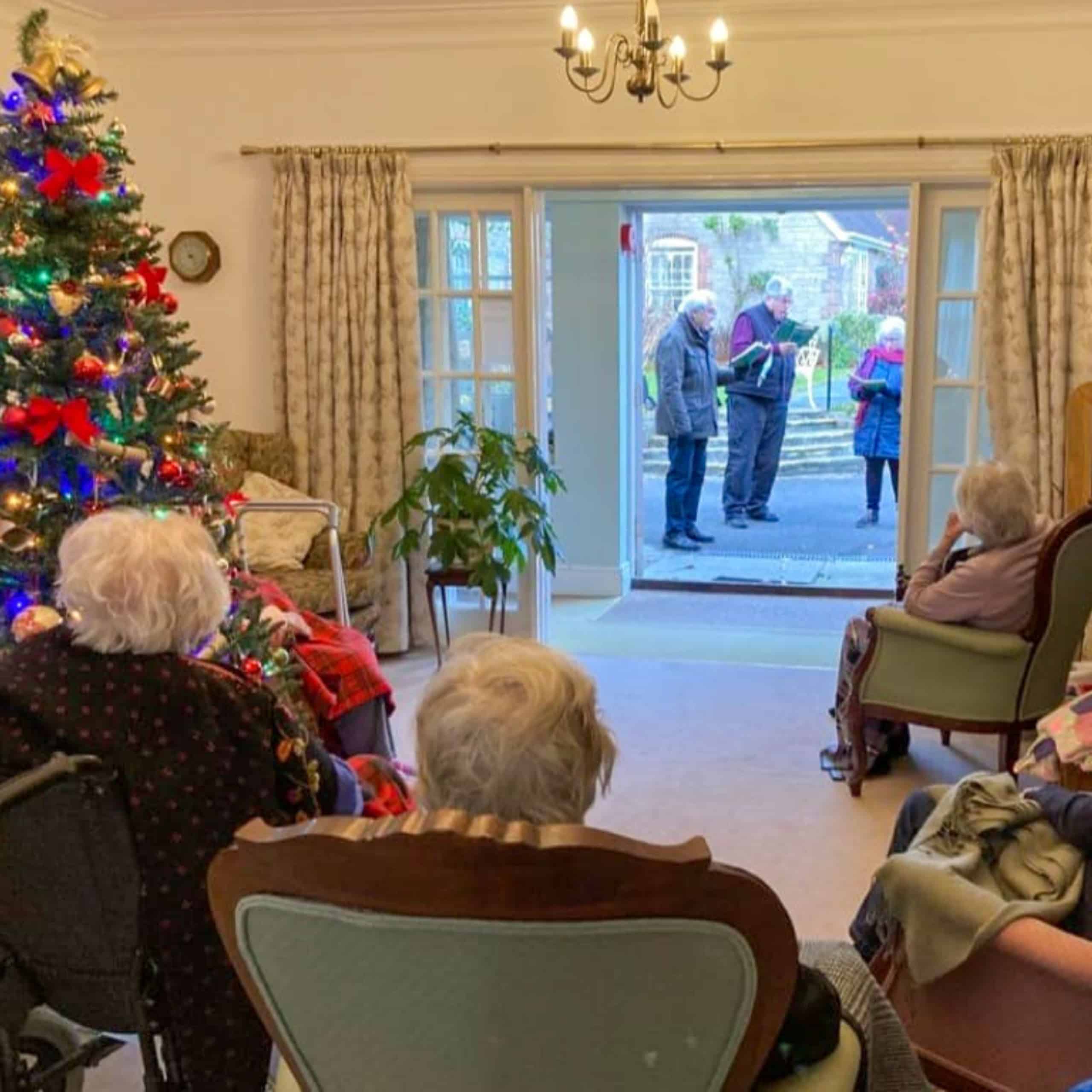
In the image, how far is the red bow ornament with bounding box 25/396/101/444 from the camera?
2.56 metres

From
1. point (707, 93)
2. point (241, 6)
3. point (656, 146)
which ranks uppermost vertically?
point (241, 6)

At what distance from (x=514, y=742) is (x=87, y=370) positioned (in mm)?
1622

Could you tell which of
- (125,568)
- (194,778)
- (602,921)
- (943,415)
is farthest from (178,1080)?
(943,415)

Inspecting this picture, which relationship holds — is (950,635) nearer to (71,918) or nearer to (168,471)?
(168,471)

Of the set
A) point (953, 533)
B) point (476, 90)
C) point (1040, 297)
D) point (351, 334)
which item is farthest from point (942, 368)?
point (351, 334)

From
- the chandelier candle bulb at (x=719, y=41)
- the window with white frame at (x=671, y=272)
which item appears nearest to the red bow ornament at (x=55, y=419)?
the chandelier candle bulb at (x=719, y=41)

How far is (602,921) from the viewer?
1.13m

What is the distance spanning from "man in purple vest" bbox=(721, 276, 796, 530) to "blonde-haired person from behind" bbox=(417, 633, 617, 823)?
685 cm

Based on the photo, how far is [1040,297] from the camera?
4.64 metres

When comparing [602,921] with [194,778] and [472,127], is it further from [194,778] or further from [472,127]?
[472,127]

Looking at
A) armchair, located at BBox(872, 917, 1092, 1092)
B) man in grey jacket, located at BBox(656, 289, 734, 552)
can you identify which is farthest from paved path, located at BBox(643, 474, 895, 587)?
armchair, located at BBox(872, 917, 1092, 1092)

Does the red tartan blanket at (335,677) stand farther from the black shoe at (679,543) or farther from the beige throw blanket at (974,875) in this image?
the black shoe at (679,543)

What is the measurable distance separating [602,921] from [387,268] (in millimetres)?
4352

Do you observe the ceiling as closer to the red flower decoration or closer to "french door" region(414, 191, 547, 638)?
"french door" region(414, 191, 547, 638)
